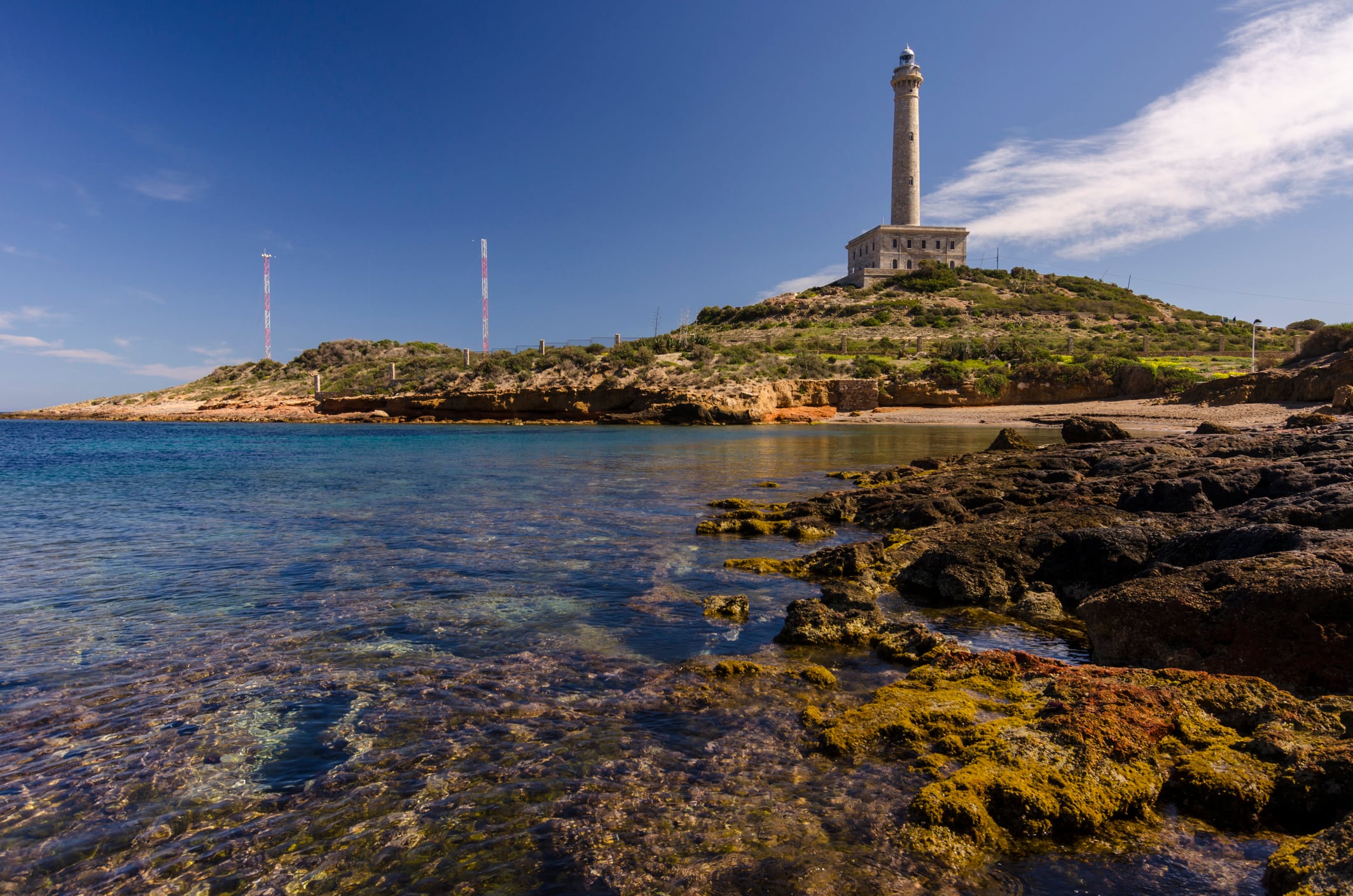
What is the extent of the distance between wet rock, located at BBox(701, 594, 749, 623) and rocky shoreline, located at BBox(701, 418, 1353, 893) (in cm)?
71

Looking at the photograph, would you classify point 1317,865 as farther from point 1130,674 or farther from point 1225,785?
point 1130,674

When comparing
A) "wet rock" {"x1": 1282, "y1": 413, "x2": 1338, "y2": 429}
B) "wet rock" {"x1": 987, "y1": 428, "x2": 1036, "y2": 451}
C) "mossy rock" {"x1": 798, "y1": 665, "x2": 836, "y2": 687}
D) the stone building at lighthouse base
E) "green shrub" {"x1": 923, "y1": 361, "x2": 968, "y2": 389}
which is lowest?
"mossy rock" {"x1": 798, "y1": 665, "x2": 836, "y2": 687}

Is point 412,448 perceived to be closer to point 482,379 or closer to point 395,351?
point 482,379

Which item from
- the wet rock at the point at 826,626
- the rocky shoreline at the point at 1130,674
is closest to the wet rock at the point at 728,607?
the wet rock at the point at 826,626

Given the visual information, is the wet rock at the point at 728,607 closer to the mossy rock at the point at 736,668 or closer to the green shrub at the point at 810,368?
the mossy rock at the point at 736,668

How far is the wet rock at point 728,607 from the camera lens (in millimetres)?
6797

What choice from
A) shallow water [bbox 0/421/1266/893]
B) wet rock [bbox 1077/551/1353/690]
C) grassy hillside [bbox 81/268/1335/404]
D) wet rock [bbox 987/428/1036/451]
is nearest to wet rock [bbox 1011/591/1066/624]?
shallow water [bbox 0/421/1266/893]

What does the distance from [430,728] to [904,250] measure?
311ft

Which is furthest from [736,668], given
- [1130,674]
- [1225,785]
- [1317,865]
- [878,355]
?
[878,355]

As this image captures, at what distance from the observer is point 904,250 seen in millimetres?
89438

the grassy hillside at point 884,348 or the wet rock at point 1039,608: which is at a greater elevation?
the grassy hillside at point 884,348

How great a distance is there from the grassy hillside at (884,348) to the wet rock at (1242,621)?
134 ft

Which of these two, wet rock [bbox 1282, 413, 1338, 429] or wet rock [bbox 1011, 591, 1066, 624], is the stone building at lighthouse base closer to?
wet rock [bbox 1282, 413, 1338, 429]

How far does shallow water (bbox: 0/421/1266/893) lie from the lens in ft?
10.3
